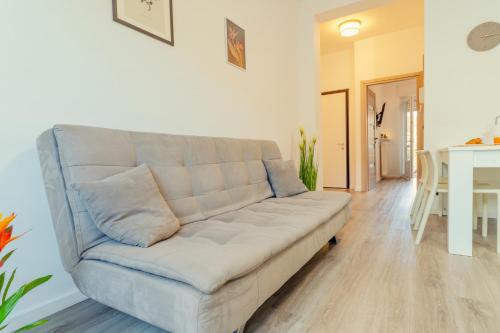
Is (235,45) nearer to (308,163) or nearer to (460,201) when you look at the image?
(308,163)

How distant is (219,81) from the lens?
2385 mm

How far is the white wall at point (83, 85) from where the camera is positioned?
1.20m

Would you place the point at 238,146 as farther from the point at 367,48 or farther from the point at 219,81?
the point at 367,48

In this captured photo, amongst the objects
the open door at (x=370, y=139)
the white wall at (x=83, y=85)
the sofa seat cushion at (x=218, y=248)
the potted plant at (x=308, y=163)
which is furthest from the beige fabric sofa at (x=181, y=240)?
the open door at (x=370, y=139)

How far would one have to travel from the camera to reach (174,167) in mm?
1606

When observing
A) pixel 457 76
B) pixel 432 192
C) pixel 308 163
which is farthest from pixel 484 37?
pixel 308 163

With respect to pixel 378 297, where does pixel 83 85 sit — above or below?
above

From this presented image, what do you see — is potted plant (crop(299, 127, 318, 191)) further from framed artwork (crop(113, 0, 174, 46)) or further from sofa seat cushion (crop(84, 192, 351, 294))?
framed artwork (crop(113, 0, 174, 46))

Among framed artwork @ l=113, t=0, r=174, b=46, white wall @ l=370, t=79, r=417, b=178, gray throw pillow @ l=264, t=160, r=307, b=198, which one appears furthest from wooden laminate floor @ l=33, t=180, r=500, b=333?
white wall @ l=370, t=79, r=417, b=178

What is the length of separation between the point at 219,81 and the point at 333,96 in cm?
354

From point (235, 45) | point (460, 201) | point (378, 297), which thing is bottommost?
point (378, 297)

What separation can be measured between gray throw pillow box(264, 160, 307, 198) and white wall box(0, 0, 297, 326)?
513mm

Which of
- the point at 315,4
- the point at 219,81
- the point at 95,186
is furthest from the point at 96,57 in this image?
the point at 315,4

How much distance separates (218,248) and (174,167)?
754 millimetres
